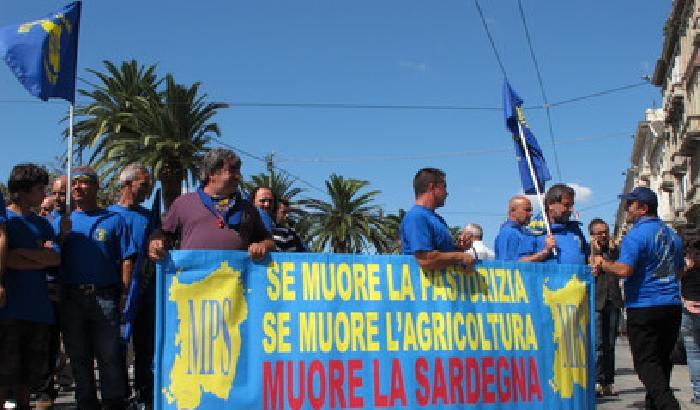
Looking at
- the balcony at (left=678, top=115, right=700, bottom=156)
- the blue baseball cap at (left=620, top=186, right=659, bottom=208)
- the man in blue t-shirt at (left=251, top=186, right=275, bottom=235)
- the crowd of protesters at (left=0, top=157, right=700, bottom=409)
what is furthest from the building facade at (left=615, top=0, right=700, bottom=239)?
the man in blue t-shirt at (left=251, top=186, right=275, bottom=235)

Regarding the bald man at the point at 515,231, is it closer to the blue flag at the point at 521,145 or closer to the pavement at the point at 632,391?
the blue flag at the point at 521,145

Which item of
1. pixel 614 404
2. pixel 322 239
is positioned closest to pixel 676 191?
pixel 322 239

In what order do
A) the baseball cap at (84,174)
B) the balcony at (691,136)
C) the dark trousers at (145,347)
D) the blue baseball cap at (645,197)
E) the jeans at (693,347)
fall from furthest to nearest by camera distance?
the balcony at (691,136) → the jeans at (693,347) → the blue baseball cap at (645,197) → the dark trousers at (145,347) → the baseball cap at (84,174)

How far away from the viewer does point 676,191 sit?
1709 inches

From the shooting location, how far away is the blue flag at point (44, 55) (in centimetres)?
526

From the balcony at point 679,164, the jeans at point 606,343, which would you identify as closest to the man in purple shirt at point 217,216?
the jeans at point 606,343

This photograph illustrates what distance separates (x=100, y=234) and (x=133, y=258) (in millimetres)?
278

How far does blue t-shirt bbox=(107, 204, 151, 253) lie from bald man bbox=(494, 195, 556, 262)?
118 inches

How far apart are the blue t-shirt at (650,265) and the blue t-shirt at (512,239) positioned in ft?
2.98

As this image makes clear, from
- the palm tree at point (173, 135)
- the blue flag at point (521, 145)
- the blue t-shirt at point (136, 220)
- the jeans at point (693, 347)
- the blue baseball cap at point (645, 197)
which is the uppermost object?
the palm tree at point (173, 135)

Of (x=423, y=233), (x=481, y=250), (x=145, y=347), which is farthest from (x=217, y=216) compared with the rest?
(x=481, y=250)

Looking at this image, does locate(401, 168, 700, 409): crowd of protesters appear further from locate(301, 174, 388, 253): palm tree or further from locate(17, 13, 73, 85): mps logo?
locate(301, 174, 388, 253): palm tree

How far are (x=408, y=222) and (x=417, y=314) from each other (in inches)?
22.8

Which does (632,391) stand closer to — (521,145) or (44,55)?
(521,145)
